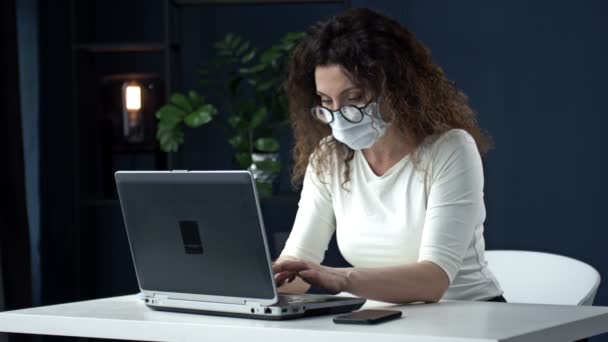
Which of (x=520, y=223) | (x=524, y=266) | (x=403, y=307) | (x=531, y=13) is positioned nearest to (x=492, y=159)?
(x=520, y=223)

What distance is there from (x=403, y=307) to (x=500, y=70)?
6.43 ft

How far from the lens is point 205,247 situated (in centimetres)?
159

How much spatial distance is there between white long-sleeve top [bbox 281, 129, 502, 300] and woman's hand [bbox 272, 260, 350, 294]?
0.24 meters

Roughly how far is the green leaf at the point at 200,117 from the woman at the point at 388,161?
3.78 ft

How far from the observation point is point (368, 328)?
4.75 feet

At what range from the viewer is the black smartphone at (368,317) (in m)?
1.48

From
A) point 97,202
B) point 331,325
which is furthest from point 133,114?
point 331,325

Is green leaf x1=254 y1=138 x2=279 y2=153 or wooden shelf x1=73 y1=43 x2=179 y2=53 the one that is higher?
wooden shelf x1=73 y1=43 x2=179 y2=53

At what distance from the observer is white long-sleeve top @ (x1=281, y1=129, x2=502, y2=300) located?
193 centimetres

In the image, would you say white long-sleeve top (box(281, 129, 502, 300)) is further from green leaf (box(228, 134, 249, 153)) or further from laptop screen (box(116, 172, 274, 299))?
green leaf (box(228, 134, 249, 153))

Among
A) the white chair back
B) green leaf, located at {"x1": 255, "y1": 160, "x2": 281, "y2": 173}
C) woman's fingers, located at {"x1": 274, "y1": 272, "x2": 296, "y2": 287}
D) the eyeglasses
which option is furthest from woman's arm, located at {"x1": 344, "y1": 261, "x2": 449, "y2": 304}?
green leaf, located at {"x1": 255, "y1": 160, "x2": 281, "y2": 173}

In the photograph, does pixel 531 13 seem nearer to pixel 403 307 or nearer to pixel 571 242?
pixel 571 242

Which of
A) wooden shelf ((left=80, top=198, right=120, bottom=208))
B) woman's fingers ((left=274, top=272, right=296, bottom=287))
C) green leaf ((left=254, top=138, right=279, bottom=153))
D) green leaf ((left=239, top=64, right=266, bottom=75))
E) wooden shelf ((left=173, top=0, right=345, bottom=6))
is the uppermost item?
wooden shelf ((left=173, top=0, right=345, bottom=6))

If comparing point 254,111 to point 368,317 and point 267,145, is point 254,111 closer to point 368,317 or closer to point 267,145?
point 267,145
